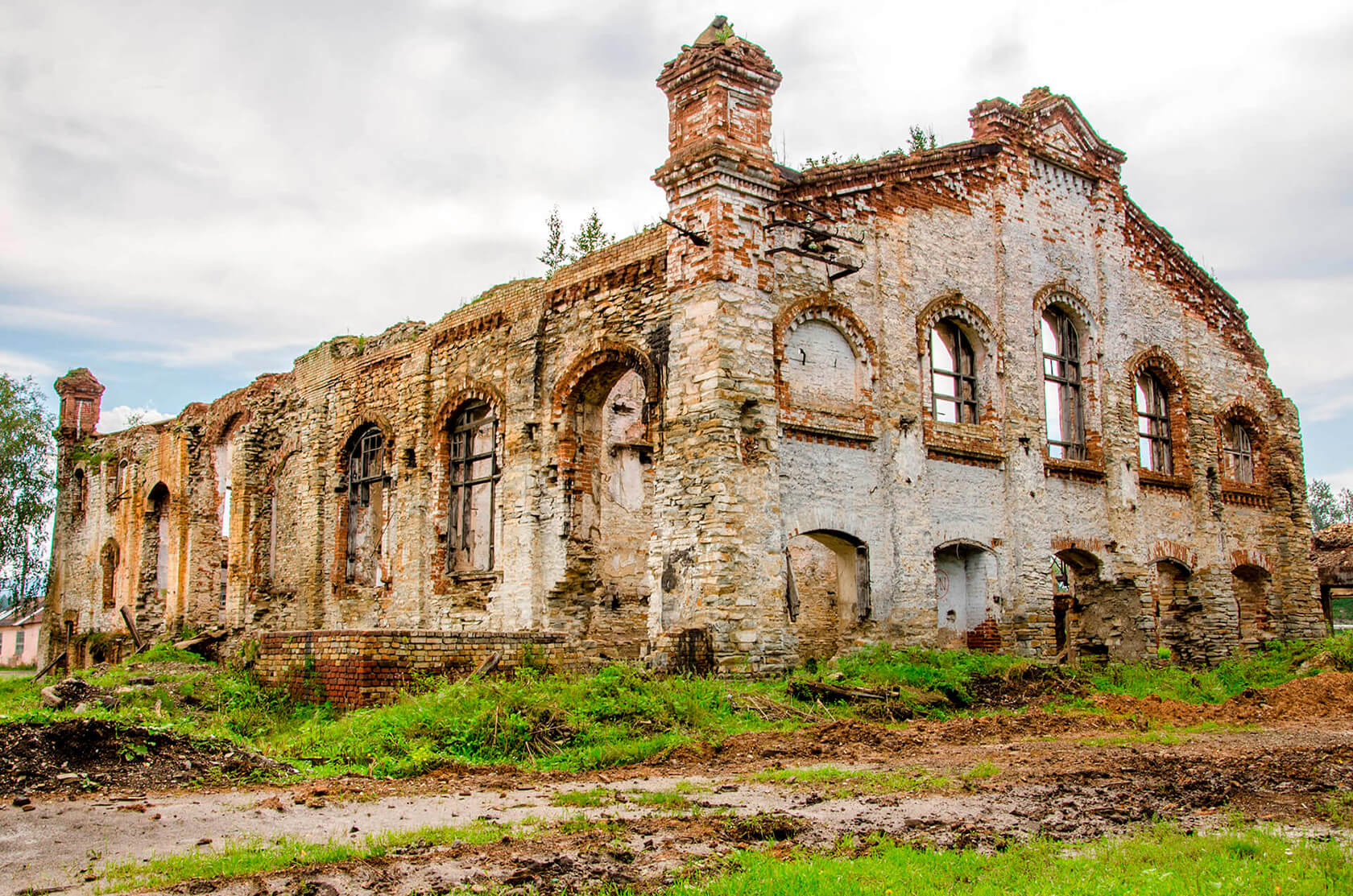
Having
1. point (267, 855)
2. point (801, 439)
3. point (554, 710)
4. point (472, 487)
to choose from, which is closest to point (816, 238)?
point (801, 439)

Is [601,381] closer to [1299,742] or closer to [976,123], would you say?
[976,123]

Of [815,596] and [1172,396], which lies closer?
[815,596]

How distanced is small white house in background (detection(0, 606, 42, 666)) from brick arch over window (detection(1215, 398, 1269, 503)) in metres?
43.5

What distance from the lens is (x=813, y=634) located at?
61.4 feet

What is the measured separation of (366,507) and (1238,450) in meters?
17.5

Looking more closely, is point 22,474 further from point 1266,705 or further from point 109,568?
point 1266,705

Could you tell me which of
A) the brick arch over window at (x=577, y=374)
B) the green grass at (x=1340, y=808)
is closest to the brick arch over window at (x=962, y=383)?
the brick arch over window at (x=577, y=374)

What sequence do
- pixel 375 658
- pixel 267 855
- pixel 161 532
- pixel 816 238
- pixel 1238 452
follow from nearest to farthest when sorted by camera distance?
pixel 267 855 → pixel 375 658 → pixel 816 238 → pixel 1238 452 → pixel 161 532

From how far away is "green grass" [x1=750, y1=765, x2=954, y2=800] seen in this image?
7.59 metres

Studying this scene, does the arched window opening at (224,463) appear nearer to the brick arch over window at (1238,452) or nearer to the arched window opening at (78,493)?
the arched window opening at (78,493)

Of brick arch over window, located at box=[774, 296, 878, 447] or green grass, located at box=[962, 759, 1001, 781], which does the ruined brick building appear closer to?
brick arch over window, located at box=[774, 296, 878, 447]

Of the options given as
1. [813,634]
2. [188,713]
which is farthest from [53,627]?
[813,634]

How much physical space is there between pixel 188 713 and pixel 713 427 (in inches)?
293

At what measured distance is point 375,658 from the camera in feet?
38.8
